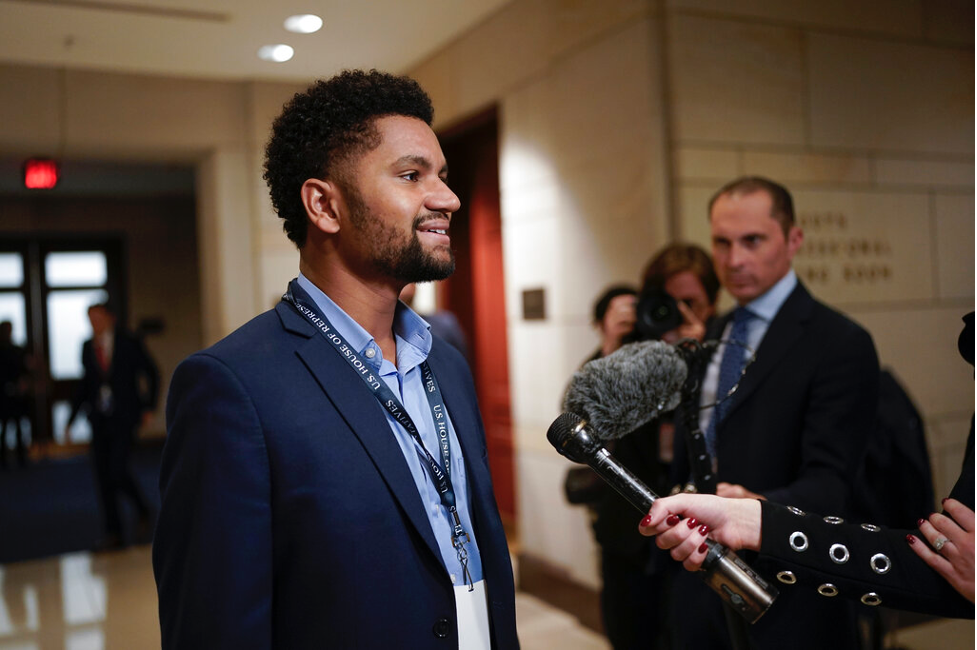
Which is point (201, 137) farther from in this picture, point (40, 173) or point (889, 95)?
point (889, 95)

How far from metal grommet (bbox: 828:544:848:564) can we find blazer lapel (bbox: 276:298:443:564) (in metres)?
0.69

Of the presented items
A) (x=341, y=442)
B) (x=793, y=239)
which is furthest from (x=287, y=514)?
A: (x=793, y=239)

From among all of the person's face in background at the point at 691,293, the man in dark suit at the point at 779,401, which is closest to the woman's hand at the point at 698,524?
the man in dark suit at the point at 779,401

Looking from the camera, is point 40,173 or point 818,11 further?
point 818,11

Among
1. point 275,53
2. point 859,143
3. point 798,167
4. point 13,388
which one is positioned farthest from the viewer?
point 798,167

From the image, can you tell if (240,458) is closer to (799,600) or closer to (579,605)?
(799,600)

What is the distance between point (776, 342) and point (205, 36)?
1.56 metres

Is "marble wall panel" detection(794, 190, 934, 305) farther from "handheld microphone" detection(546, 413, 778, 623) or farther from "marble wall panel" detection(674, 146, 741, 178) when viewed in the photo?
"handheld microphone" detection(546, 413, 778, 623)

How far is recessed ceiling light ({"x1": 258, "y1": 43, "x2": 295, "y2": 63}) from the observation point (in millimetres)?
1618

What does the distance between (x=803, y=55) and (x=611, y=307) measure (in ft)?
6.16

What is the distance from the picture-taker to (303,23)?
1.64 metres

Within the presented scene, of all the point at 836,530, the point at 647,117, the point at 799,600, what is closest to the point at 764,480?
the point at 799,600

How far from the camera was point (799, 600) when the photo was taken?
1.82 meters

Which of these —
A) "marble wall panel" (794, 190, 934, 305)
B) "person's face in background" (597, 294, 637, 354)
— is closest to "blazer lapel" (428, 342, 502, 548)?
"person's face in background" (597, 294, 637, 354)
